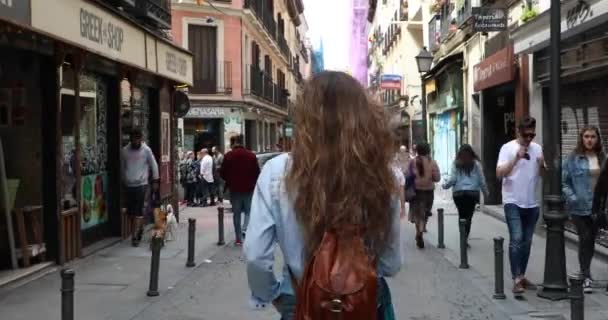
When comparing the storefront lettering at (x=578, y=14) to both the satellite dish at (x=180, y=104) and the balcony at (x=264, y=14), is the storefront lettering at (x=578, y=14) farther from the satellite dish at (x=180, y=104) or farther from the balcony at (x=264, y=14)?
the balcony at (x=264, y=14)

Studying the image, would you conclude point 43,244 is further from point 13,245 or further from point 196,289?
point 196,289

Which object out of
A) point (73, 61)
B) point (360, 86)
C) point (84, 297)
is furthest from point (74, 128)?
point (360, 86)

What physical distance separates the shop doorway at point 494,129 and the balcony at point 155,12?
26.2ft

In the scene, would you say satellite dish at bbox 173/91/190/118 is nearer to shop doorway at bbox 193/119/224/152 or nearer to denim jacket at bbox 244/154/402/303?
denim jacket at bbox 244/154/402/303

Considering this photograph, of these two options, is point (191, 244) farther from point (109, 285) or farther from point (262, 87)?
point (262, 87)

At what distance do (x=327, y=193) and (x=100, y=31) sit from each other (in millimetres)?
7795

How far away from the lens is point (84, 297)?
312 inches

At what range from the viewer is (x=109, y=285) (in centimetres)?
865

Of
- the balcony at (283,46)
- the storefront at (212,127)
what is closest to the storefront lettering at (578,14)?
the storefront at (212,127)

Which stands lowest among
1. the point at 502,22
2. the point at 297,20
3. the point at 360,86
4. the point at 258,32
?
the point at 360,86

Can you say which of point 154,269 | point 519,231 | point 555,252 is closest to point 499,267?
point 519,231

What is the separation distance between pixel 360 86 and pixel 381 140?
0.76 feet

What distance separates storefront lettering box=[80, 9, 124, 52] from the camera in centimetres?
909

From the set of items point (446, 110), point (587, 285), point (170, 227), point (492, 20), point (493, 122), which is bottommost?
point (587, 285)
